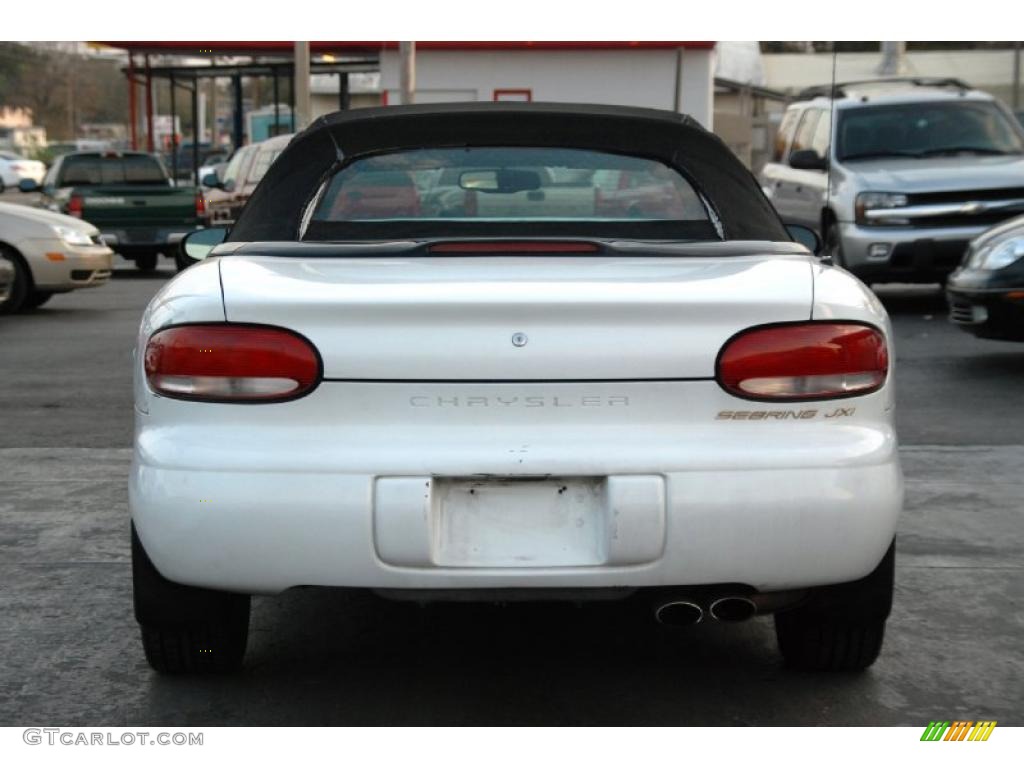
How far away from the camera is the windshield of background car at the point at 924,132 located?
14.6 m

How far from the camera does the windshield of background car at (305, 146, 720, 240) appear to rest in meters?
4.74

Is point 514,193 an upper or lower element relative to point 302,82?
upper

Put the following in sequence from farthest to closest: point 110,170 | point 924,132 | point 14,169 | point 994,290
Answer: point 14,169 < point 110,170 < point 924,132 < point 994,290

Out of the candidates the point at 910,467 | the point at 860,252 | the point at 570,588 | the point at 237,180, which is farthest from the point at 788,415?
the point at 237,180

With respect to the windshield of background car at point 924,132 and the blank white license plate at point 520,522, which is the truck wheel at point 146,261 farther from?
the blank white license plate at point 520,522

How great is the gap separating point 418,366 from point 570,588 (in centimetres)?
59

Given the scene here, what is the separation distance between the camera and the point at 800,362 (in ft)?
12.1

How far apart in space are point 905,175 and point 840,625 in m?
10.2

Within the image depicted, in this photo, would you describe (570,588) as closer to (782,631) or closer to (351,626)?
(782,631)

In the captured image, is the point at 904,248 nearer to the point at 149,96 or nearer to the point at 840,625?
the point at 840,625

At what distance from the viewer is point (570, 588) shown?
3.64 meters

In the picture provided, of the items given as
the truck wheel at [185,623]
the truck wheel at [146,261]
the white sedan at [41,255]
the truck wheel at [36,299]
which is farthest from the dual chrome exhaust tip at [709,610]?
the truck wheel at [146,261]
